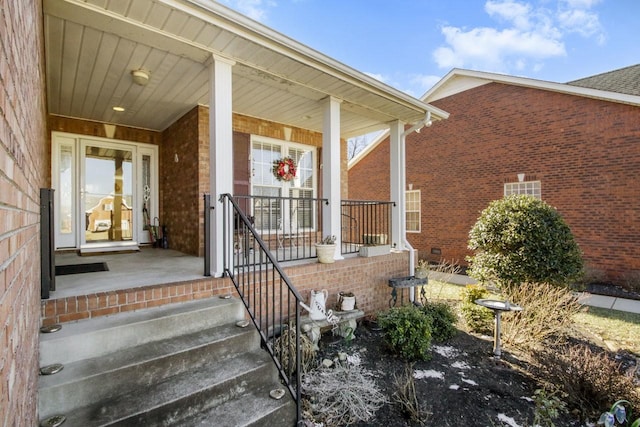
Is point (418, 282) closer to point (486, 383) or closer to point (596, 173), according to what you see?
point (486, 383)

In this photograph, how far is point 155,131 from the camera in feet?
21.0

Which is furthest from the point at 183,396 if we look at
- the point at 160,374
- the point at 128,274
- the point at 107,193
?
the point at 107,193

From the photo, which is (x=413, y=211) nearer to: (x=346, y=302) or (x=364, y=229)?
(x=364, y=229)

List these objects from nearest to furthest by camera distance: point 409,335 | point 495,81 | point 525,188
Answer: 1. point 409,335
2. point 525,188
3. point 495,81

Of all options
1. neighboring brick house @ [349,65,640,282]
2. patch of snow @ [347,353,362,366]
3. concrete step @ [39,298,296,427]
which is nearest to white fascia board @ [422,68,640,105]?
neighboring brick house @ [349,65,640,282]

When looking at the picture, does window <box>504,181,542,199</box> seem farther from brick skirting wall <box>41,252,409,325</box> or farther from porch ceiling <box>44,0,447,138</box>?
brick skirting wall <box>41,252,409,325</box>

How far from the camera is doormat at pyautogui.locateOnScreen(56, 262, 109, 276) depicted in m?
3.67

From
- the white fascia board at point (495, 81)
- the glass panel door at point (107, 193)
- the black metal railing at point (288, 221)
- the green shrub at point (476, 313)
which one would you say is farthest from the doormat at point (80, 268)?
the white fascia board at point (495, 81)

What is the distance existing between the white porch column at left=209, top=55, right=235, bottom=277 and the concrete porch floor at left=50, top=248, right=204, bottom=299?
41 cm

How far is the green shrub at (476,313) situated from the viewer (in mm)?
4684

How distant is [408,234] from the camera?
38.2ft

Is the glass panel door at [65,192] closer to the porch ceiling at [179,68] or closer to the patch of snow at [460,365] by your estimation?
the porch ceiling at [179,68]

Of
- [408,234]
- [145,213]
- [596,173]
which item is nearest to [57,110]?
[145,213]

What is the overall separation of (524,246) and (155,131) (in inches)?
293
